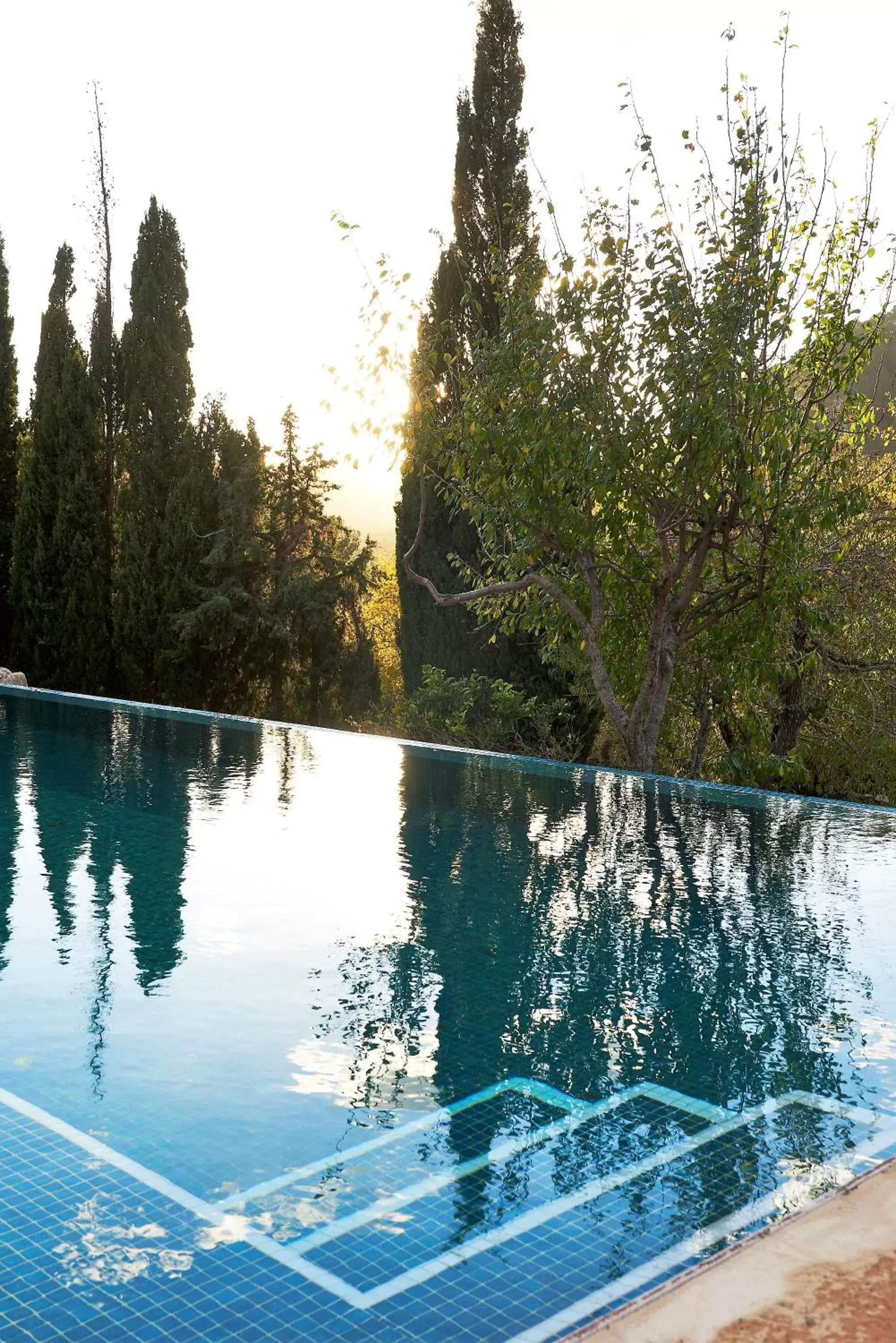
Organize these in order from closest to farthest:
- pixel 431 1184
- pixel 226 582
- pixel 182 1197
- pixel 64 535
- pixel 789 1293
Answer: pixel 789 1293, pixel 182 1197, pixel 431 1184, pixel 226 582, pixel 64 535

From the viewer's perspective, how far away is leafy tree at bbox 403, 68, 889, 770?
7422 mm

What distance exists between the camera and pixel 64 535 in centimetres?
1747

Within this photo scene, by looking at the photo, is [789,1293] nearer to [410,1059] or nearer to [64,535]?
[410,1059]

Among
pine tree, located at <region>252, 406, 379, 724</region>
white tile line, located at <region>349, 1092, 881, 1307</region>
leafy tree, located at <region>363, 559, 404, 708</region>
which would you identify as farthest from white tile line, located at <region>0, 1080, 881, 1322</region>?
pine tree, located at <region>252, 406, 379, 724</region>

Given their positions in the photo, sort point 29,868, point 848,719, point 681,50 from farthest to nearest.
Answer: point 848,719, point 681,50, point 29,868

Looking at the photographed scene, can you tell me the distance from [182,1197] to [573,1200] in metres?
0.81

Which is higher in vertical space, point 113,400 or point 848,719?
point 113,400

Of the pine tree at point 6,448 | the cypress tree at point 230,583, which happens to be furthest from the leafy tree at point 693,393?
the pine tree at point 6,448

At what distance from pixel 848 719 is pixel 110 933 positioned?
31.7 feet

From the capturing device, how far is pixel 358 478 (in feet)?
293

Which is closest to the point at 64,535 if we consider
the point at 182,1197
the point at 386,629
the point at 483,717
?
the point at 483,717

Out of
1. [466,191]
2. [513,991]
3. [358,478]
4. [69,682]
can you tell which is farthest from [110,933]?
[358,478]

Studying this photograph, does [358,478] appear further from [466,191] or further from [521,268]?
[521,268]

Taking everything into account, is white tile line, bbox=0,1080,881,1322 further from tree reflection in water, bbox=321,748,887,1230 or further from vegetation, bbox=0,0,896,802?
vegetation, bbox=0,0,896,802
